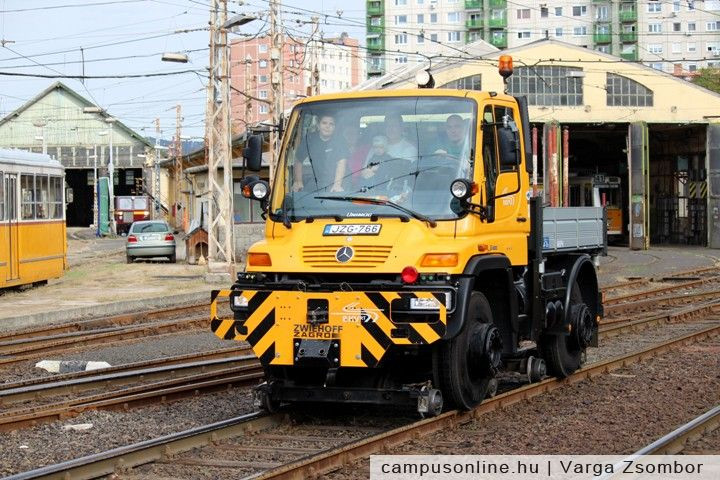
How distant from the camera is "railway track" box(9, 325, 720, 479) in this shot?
7652 mm

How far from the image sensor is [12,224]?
24.8 meters

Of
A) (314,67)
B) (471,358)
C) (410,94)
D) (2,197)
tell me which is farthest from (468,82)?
(471,358)

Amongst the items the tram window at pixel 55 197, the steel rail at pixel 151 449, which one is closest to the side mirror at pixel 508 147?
the steel rail at pixel 151 449

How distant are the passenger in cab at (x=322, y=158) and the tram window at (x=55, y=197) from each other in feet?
60.3

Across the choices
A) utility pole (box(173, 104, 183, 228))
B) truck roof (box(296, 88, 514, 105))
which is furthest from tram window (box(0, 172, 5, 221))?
utility pole (box(173, 104, 183, 228))

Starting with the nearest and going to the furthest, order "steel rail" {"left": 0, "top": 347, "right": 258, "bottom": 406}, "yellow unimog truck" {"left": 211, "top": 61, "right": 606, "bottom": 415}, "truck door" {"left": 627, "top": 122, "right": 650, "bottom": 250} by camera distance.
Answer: "yellow unimog truck" {"left": 211, "top": 61, "right": 606, "bottom": 415} → "steel rail" {"left": 0, "top": 347, "right": 258, "bottom": 406} → "truck door" {"left": 627, "top": 122, "right": 650, "bottom": 250}

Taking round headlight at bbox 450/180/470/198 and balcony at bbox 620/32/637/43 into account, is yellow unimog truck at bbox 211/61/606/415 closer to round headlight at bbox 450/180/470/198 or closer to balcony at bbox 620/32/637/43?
round headlight at bbox 450/180/470/198

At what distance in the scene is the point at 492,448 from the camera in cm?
878

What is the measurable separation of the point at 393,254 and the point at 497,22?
10617 cm

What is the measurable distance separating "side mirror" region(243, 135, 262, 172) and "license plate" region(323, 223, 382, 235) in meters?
0.91

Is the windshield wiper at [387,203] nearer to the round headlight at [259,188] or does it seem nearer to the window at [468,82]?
the round headlight at [259,188]

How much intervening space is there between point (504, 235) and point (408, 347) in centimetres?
162

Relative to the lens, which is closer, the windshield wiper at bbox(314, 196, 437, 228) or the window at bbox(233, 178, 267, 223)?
the windshield wiper at bbox(314, 196, 437, 228)

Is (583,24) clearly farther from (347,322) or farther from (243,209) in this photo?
(347,322)
